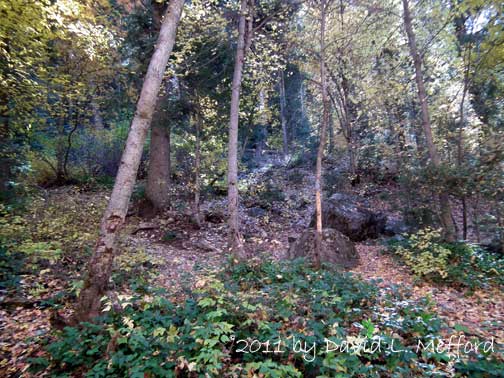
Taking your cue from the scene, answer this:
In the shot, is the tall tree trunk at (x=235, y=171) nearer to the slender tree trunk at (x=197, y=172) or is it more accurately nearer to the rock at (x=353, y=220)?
the slender tree trunk at (x=197, y=172)

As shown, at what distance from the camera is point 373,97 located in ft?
35.8

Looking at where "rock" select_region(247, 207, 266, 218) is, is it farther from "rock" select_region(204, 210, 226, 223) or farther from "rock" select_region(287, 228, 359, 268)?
"rock" select_region(287, 228, 359, 268)

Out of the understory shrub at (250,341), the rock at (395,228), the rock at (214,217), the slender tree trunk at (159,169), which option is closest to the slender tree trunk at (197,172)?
the rock at (214,217)

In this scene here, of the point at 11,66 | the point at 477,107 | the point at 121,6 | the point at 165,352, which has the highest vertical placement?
the point at 121,6

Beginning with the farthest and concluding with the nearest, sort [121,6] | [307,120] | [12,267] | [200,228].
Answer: [307,120] → [121,6] → [200,228] → [12,267]

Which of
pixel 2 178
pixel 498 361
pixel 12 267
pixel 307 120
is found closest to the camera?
pixel 498 361

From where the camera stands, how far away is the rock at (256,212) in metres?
10.7

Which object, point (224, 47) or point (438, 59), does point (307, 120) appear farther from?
point (224, 47)

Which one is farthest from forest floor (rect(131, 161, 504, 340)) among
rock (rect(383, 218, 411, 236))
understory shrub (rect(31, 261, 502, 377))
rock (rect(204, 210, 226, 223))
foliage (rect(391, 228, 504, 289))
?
understory shrub (rect(31, 261, 502, 377))

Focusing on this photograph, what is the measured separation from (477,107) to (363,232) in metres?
5.03

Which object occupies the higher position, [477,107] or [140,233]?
[477,107]

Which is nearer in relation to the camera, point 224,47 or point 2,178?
point 2,178

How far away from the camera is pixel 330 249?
6.92 metres

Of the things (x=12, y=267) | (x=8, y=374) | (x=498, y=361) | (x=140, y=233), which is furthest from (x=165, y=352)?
(x=140, y=233)
